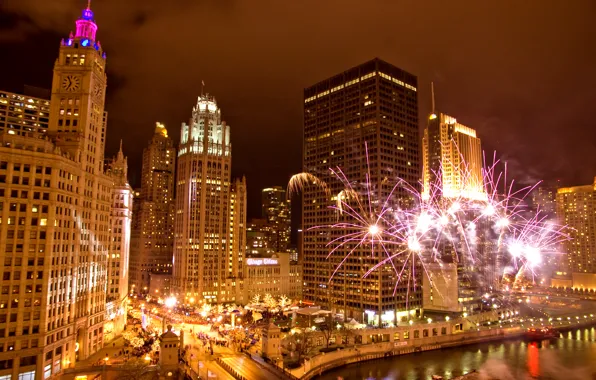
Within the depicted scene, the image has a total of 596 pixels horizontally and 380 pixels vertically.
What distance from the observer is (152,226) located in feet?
590

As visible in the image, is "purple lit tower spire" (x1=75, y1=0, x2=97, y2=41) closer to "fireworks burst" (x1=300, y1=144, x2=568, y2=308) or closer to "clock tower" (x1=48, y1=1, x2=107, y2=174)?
"clock tower" (x1=48, y1=1, x2=107, y2=174)

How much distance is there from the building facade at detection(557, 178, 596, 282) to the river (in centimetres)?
8903

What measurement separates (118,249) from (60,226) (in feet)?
119

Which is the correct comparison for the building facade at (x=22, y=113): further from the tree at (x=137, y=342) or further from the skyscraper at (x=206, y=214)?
the tree at (x=137, y=342)

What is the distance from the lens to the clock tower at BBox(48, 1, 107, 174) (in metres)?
69.2

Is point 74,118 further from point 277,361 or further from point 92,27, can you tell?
point 277,361

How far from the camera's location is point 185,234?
439 ft

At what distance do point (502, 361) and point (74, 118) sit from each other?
285ft

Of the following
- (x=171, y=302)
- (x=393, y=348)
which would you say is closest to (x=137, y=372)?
(x=393, y=348)

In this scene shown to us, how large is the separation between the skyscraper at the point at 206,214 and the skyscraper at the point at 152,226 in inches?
1571

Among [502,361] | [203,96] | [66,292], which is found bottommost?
[502,361]

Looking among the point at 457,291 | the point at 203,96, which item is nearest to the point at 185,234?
the point at 203,96

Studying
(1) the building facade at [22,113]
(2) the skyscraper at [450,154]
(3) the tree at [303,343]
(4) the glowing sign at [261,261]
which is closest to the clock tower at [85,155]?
(3) the tree at [303,343]

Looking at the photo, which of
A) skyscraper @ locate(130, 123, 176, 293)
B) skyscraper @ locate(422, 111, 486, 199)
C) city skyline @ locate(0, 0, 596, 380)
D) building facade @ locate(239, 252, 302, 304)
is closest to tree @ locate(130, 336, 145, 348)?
city skyline @ locate(0, 0, 596, 380)
